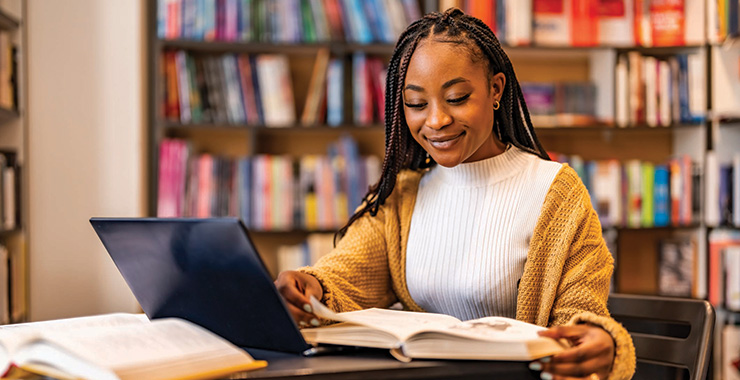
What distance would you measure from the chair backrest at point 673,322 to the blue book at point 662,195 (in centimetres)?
171

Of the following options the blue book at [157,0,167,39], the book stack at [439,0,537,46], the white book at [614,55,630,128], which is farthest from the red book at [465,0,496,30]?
the blue book at [157,0,167,39]

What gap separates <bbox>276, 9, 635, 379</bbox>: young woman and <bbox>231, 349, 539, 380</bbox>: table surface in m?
0.17

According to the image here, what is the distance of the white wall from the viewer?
257 cm

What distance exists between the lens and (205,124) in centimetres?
275

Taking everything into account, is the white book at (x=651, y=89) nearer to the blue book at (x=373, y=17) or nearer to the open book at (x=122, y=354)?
the blue book at (x=373, y=17)

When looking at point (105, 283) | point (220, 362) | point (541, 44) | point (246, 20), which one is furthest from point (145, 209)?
point (220, 362)

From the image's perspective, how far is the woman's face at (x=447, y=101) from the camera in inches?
43.5

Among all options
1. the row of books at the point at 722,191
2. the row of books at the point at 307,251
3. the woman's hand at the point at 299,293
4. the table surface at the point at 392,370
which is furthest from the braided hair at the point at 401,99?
the row of books at the point at 722,191

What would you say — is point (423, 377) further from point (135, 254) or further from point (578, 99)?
point (578, 99)

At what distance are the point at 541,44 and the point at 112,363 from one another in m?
2.49

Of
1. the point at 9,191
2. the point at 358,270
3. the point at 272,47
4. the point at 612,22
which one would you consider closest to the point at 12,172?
the point at 9,191

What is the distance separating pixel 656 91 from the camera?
9.37ft

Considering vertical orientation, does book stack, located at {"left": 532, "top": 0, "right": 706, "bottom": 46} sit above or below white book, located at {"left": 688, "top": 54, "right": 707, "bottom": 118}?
above

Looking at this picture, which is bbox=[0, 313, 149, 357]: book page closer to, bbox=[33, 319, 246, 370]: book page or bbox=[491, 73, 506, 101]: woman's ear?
bbox=[33, 319, 246, 370]: book page
